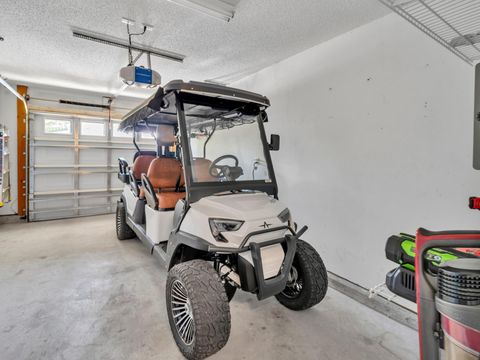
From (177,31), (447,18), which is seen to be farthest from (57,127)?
(447,18)

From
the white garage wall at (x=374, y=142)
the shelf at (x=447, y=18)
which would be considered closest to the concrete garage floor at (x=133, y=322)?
the white garage wall at (x=374, y=142)

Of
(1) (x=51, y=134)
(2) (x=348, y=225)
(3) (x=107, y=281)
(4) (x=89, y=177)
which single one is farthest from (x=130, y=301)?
(1) (x=51, y=134)

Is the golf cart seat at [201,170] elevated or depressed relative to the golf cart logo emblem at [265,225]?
elevated

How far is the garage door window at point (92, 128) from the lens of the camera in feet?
20.0

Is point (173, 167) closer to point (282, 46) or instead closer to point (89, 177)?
point (282, 46)

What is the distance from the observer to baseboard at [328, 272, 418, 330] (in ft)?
7.16

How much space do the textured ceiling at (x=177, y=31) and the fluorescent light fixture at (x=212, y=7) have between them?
0.11 meters

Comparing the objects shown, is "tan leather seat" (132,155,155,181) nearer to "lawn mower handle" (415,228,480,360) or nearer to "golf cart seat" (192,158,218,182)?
"golf cart seat" (192,158,218,182)

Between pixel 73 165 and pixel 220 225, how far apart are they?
5875 millimetres

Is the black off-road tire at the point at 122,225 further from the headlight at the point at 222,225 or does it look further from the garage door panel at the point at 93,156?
the headlight at the point at 222,225

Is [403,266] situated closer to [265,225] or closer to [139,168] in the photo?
[265,225]

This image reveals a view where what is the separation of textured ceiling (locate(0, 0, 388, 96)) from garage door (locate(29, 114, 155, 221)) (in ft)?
5.65

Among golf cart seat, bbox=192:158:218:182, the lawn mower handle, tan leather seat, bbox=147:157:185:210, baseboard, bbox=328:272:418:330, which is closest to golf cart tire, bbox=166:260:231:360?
golf cart seat, bbox=192:158:218:182

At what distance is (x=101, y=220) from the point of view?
5.72 metres
